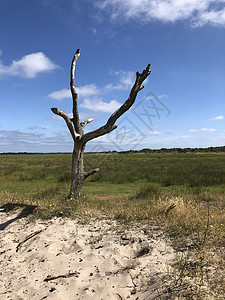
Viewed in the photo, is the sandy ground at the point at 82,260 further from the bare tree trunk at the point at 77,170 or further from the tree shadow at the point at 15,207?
the bare tree trunk at the point at 77,170

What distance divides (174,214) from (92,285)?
9.27ft

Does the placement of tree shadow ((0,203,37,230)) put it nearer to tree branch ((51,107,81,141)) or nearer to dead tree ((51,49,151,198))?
dead tree ((51,49,151,198))

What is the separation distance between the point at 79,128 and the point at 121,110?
1459 mm

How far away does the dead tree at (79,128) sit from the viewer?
5.81m

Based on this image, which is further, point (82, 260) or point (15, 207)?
point (15, 207)

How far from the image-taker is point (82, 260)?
3.84 m

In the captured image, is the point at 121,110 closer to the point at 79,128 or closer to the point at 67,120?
the point at 79,128

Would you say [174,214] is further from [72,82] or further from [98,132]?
[72,82]

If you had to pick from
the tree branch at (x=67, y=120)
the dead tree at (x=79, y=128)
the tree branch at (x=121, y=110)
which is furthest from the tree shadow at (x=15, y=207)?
the tree branch at (x=121, y=110)

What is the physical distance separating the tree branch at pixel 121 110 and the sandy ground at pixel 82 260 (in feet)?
7.60

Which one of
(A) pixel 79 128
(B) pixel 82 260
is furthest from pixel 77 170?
(B) pixel 82 260

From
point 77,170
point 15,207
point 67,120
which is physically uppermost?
point 67,120

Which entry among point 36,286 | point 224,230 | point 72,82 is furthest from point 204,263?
point 72,82

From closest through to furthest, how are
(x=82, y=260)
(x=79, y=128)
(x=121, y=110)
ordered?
(x=82, y=260) < (x=121, y=110) < (x=79, y=128)
